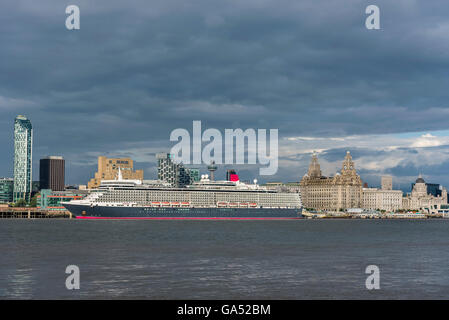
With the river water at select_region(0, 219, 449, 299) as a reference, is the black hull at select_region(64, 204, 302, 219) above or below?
below

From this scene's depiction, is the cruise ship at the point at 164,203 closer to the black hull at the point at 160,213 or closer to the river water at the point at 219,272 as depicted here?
the black hull at the point at 160,213

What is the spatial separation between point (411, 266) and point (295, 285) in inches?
625

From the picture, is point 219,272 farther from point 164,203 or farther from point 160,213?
point 164,203

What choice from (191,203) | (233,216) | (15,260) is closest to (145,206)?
(191,203)

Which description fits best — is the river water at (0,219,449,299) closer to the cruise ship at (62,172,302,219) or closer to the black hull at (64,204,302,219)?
the black hull at (64,204,302,219)

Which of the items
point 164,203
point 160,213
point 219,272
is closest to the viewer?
point 219,272

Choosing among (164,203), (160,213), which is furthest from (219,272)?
(164,203)

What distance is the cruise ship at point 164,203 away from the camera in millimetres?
172375

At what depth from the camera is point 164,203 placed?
179 metres

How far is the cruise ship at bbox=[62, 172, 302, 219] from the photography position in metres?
172

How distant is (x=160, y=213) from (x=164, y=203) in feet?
11.5

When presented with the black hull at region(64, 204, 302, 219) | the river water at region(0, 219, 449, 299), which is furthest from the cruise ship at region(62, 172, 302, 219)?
the river water at region(0, 219, 449, 299)
